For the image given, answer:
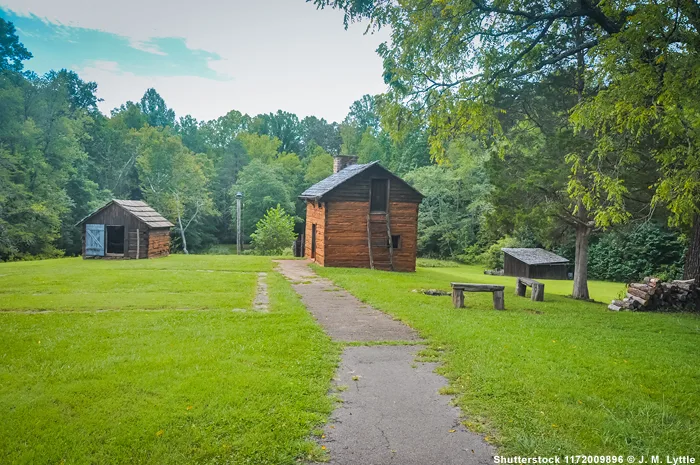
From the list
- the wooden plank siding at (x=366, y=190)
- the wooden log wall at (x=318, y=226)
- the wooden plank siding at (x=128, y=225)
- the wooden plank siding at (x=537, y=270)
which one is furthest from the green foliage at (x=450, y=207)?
the wooden plank siding at (x=128, y=225)

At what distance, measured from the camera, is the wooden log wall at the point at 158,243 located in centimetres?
2902

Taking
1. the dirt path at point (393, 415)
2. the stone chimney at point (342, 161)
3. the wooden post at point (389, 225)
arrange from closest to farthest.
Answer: the dirt path at point (393, 415)
the wooden post at point (389, 225)
the stone chimney at point (342, 161)

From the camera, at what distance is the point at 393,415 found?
5434mm

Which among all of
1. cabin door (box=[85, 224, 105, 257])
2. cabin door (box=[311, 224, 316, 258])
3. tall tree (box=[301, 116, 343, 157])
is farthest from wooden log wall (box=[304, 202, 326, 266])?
tall tree (box=[301, 116, 343, 157])

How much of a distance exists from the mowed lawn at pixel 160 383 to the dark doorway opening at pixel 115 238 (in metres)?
20.5

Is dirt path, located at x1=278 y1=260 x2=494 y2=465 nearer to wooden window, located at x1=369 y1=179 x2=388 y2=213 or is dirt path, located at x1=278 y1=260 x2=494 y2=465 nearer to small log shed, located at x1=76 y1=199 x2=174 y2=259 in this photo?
wooden window, located at x1=369 y1=179 x2=388 y2=213

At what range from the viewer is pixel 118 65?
20906 mm

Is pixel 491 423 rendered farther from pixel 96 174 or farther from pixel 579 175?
pixel 96 174

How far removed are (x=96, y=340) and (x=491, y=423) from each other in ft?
21.6

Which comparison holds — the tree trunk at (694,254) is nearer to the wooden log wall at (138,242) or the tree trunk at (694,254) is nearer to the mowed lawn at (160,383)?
the mowed lawn at (160,383)

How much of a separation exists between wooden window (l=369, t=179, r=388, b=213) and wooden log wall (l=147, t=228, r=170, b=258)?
13717 mm

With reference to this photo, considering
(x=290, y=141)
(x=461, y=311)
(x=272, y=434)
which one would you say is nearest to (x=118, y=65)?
(x=461, y=311)

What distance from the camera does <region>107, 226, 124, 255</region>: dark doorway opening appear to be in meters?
31.2

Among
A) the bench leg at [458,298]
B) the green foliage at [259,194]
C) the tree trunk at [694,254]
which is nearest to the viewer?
the bench leg at [458,298]
